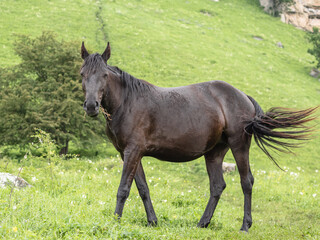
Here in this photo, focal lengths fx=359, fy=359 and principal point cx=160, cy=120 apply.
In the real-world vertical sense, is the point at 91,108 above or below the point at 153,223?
above

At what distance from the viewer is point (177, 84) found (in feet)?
93.7

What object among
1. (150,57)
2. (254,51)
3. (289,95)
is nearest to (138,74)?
(150,57)

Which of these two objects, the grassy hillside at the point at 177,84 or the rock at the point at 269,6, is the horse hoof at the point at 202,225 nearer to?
the grassy hillside at the point at 177,84

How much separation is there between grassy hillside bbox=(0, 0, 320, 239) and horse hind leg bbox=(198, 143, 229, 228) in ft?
1.01

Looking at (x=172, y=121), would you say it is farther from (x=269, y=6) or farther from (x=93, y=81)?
(x=269, y=6)

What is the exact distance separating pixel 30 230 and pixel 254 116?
5.23m

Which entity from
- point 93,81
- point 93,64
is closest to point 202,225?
point 93,81

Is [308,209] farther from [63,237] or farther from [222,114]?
[63,237]

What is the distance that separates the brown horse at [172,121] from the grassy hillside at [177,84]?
86 cm

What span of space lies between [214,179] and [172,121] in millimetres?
1845

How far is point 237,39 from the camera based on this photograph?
44062mm

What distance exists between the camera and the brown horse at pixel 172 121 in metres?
6.47

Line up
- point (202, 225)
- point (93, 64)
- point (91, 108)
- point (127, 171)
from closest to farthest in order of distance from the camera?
1. point (91, 108)
2. point (93, 64)
3. point (127, 171)
4. point (202, 225)

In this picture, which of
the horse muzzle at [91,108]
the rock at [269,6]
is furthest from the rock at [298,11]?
the horse muzzle at [91,108]
